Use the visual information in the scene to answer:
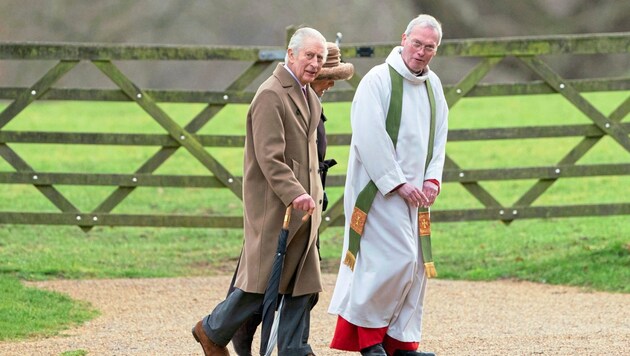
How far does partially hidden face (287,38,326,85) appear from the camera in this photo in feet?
21.3

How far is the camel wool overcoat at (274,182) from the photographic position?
649 centimetres

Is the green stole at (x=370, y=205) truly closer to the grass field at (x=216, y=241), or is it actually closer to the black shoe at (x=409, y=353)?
the black shoe at (x=409, y=353)

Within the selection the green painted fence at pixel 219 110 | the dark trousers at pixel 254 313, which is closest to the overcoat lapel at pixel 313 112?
the dark trousers at pixel 254 313

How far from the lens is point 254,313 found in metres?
6.68

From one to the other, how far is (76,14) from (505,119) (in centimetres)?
1245

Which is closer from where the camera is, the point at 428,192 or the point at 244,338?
the point at 428,192

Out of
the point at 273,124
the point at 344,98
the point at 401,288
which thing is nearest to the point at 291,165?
the point at 273,124

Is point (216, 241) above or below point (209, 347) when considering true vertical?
above

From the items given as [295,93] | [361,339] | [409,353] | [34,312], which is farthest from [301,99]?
[34,312]

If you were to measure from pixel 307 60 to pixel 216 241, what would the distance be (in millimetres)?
6535

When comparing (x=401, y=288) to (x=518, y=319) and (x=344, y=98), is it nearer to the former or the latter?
(x=518, y=319)

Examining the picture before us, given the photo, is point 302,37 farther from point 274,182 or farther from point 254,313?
point 254,313

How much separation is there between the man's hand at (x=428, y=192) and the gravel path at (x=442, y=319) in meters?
1.02

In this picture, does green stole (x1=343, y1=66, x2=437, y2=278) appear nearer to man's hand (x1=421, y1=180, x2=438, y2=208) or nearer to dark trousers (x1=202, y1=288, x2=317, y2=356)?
man's hand (x1=421, y1=180, x2=438, y2=208)
